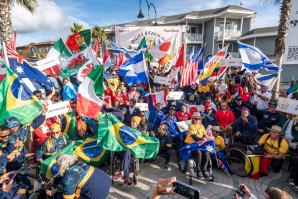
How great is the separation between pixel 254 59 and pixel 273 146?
365cm

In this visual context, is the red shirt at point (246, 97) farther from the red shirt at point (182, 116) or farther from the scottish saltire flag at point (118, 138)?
the scottish saltire flag at point (118, 138)

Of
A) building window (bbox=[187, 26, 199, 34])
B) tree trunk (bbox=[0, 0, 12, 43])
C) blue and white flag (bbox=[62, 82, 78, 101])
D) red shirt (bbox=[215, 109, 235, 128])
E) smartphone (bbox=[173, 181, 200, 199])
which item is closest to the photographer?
smartphone (bbox=[173, 181, 200, 199])

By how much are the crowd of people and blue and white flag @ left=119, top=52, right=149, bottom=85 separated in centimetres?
57

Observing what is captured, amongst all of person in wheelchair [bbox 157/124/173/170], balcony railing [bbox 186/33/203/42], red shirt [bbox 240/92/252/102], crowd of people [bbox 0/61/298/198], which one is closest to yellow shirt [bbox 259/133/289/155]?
crowd of people [bbox 0/61/298/198]

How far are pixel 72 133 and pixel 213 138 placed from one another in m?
3.52

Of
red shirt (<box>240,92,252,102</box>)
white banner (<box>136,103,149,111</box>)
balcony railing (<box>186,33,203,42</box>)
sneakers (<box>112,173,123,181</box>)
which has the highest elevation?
balcony railing (<box>186,33,203,42</box>)

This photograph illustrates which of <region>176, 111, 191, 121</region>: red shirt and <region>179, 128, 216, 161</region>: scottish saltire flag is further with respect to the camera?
<region>176, 111, 191, 121</region>: red shirt

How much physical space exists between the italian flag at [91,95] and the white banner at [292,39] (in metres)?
4.35

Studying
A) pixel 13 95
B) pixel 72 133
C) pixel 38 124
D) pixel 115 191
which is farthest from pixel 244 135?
pixel 13 95

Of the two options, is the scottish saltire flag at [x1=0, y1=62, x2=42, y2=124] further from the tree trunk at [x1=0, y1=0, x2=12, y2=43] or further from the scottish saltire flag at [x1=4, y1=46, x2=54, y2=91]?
the tree trunk at [x1=0, y1=0, x2=12, y2=43]

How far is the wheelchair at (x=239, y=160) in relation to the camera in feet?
18.1

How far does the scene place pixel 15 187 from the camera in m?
3.96

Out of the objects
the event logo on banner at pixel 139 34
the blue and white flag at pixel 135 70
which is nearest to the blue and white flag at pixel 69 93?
the blue and white flag at pixel 135 70

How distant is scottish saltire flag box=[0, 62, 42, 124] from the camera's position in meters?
4.80
